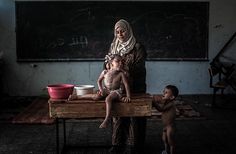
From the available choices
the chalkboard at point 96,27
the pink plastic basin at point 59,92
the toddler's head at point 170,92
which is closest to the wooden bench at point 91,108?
the pink plastic basin at point 59,92

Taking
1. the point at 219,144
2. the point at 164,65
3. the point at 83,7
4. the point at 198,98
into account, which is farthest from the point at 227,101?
the point at 83,7

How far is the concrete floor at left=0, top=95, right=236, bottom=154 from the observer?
172 inches

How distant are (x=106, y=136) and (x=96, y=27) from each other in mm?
3179

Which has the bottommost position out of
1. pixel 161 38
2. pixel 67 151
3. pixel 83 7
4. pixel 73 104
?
pixel 67 151

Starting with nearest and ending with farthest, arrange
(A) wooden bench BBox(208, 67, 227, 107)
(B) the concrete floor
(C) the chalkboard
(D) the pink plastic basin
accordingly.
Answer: (D) the pink plastic basin, (B) the concrete floor, (A) wooden bench BBox(208, 67, 227, 107), (C) the chalkboard

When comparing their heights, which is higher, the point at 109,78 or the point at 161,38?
the point at 161,38

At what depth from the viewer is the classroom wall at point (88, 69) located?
765cm

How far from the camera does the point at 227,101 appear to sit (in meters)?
7.24

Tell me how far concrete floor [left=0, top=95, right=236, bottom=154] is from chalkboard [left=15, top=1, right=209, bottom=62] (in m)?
2.10

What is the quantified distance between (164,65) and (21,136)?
3808mm

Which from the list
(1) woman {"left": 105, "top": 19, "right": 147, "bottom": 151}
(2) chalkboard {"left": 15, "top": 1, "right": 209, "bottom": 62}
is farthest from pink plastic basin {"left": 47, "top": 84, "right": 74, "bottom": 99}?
(2) chalkboard {"left": 15, "top": 1, "right": 209, "bottom": 62}

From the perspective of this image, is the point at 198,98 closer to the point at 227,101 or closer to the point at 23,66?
the point at 227,101

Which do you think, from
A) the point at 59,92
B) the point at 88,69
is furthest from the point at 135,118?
the point at 88,69

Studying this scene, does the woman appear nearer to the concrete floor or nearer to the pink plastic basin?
the concrete floor
